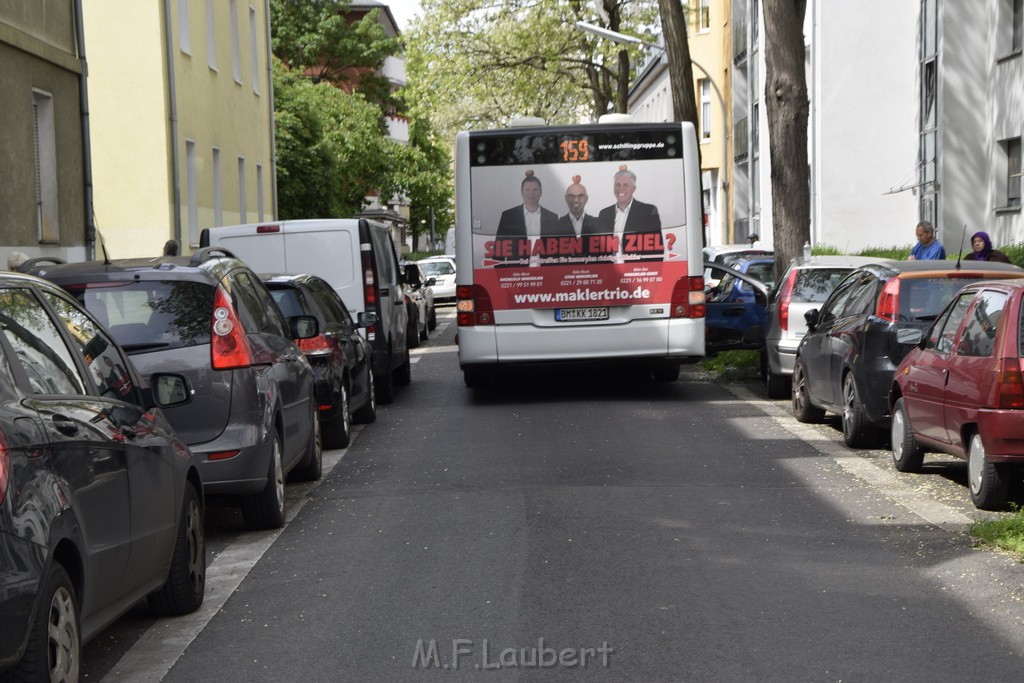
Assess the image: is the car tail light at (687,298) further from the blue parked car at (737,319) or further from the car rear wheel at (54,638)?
the car rear wheel at (54,638)

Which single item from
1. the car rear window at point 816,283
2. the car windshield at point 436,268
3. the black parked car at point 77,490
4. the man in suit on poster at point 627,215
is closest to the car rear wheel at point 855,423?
the car rear window at point 816,283

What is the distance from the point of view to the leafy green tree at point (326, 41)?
69250 millimetres

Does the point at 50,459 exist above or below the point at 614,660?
above

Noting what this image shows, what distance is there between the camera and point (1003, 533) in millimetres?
7898

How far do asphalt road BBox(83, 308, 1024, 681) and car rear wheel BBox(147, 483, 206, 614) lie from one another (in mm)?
81

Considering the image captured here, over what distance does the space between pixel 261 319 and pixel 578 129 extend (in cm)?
679

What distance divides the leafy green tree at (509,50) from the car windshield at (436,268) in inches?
205

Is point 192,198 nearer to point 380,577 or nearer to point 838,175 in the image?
point 838,175

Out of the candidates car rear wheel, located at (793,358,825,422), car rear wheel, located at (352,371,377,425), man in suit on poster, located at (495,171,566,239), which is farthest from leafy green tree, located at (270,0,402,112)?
car rear wheel, located at (793,358,825,422)

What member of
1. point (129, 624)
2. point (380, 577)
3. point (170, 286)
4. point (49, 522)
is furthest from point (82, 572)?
point (170, 286)

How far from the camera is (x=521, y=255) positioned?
15.7 meters

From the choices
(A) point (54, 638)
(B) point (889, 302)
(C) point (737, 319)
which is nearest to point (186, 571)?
(A) point (54, 638)

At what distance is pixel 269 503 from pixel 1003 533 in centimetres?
409

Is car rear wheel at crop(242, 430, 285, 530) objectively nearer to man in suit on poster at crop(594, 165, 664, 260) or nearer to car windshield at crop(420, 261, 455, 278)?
man in suit on poster at crop(594, 165, 664, 260)
